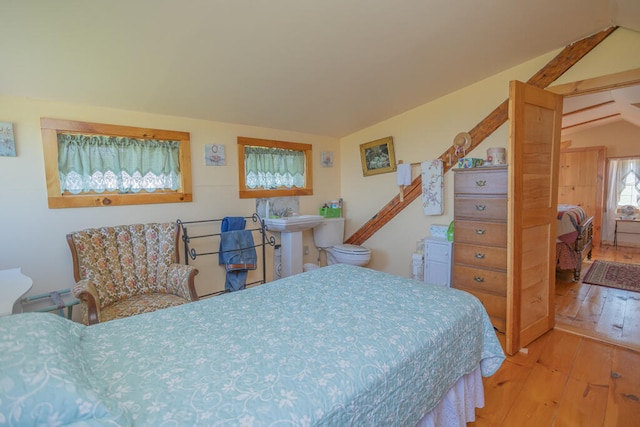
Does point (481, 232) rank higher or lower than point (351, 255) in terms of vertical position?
higher

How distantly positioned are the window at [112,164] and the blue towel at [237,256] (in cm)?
55

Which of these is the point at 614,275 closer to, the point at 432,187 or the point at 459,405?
the point at 432,187

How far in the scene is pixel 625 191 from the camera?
19.2ft

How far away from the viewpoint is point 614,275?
4031 mm

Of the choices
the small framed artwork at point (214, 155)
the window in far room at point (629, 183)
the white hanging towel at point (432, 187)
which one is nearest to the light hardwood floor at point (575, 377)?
the white hanging towel at point (432, 187)

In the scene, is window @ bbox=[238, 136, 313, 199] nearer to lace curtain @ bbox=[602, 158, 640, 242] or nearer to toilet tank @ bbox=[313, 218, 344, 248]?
toilet tank @ bbox=[313, 218, 344, 248]

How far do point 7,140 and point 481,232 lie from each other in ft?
11.7

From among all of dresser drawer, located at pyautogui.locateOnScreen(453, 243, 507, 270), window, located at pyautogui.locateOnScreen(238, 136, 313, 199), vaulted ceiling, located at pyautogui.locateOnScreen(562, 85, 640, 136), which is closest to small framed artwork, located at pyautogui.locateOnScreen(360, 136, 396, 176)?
window, located at pyautogui.locateOnScreen(238, 136, 313, 199)

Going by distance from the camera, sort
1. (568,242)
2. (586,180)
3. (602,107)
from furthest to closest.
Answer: (586,180) → (602,107) → (568,242)

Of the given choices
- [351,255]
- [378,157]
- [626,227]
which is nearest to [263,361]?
[351,255]

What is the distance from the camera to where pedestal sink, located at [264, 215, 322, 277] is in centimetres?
329

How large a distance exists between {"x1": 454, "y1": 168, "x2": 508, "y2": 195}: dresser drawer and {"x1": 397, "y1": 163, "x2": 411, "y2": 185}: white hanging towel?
0.79 m

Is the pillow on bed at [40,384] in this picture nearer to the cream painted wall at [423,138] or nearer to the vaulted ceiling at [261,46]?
the vaulted ceiling at [261,46]

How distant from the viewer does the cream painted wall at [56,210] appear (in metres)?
2.14
